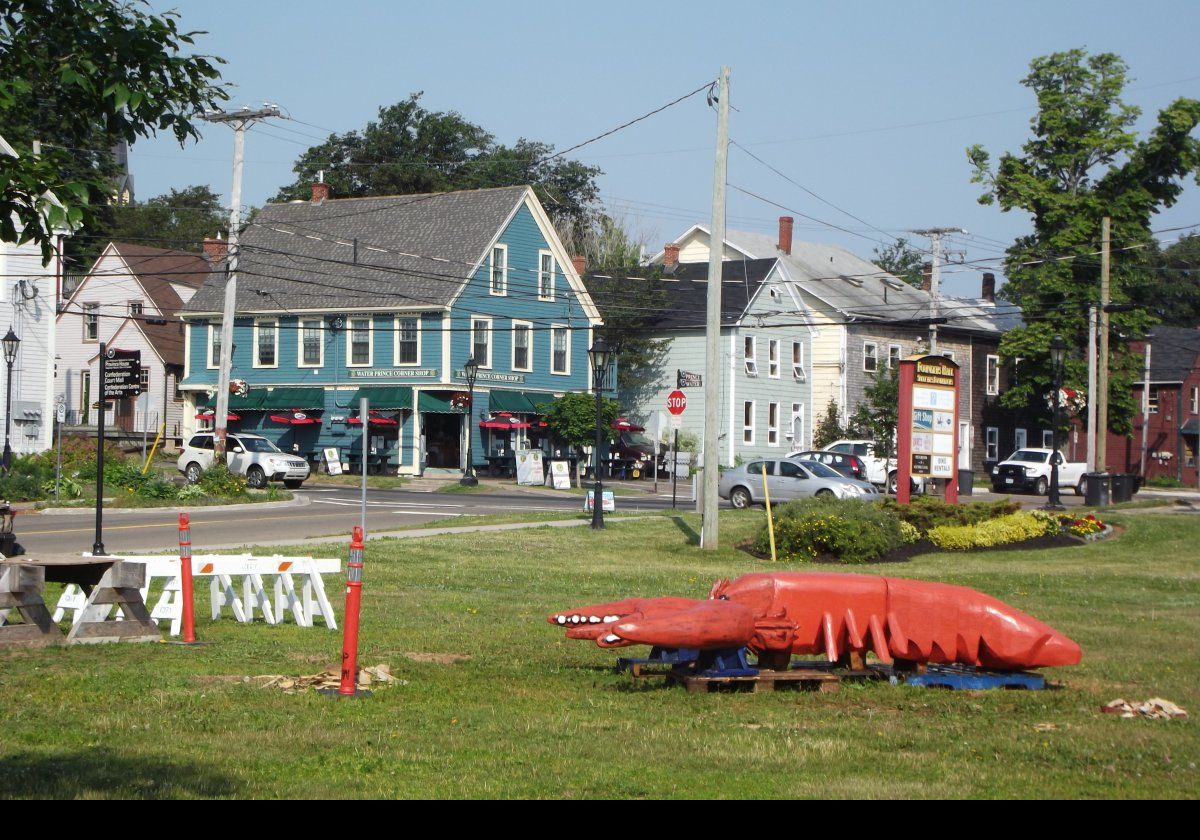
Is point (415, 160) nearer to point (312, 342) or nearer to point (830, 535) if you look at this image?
point (312, 342)

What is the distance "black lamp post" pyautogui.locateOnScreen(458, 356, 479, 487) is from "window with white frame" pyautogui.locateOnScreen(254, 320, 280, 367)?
27.4ft

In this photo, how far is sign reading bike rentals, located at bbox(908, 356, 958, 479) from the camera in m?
28.0

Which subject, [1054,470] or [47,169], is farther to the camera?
[1054,470]

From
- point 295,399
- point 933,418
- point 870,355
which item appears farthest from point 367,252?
point 933,418

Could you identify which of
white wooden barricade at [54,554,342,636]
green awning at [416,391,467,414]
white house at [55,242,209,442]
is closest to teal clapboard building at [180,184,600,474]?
green awning at [416,391,467,414]

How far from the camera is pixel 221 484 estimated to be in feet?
121

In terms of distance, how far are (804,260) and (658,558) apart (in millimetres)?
49235

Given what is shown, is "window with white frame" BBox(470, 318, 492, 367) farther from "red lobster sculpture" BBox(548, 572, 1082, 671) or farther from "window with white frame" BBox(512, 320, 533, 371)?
"red lobster sculpture" BBox(548, 572, 1082, 671)

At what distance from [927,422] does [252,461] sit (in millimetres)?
23881
